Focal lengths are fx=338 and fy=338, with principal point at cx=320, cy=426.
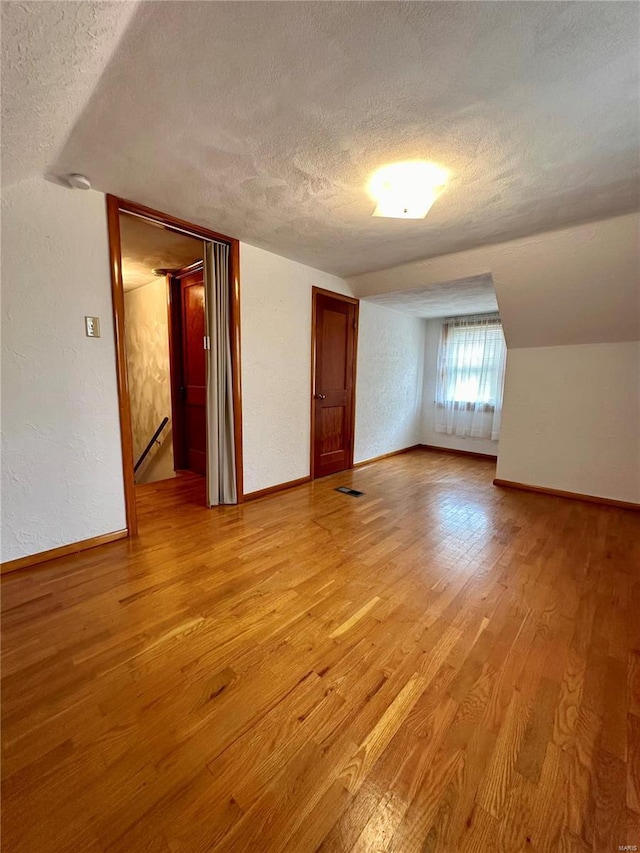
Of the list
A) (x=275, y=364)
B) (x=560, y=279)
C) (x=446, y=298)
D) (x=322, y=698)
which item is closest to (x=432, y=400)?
(x=446, y=298)

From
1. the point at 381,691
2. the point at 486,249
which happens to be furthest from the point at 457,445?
the point at 381,691

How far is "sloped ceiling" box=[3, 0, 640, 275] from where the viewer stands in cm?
105

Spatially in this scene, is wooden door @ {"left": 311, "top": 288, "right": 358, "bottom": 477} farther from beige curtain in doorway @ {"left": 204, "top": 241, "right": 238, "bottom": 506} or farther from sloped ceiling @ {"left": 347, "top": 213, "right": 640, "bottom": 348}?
beige curtain in doorway @ {"left": 204, "top": 241, "right": 238, "bottom": 506}

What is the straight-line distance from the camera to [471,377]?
16.7 feet

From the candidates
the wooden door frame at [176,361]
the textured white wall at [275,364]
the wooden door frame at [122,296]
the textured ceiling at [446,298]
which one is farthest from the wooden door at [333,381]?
the wooden door frame at [176,361]

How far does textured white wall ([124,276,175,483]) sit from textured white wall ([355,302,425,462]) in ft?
7.98

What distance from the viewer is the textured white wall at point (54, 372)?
6.18 ft

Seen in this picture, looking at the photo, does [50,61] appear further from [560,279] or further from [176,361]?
[560,279]

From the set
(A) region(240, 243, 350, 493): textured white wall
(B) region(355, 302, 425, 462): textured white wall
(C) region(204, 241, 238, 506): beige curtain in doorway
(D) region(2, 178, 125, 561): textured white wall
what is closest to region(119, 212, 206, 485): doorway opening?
(C) region(204, 241, 238, 506): beige curtain in doorway

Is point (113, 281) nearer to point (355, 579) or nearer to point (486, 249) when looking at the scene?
point (355, 579)

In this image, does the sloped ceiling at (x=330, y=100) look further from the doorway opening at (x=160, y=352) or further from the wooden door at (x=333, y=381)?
the wooden door at (x=333, y=381)

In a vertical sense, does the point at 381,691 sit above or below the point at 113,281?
below

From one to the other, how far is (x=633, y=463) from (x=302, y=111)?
3859mm

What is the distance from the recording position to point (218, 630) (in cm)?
156
